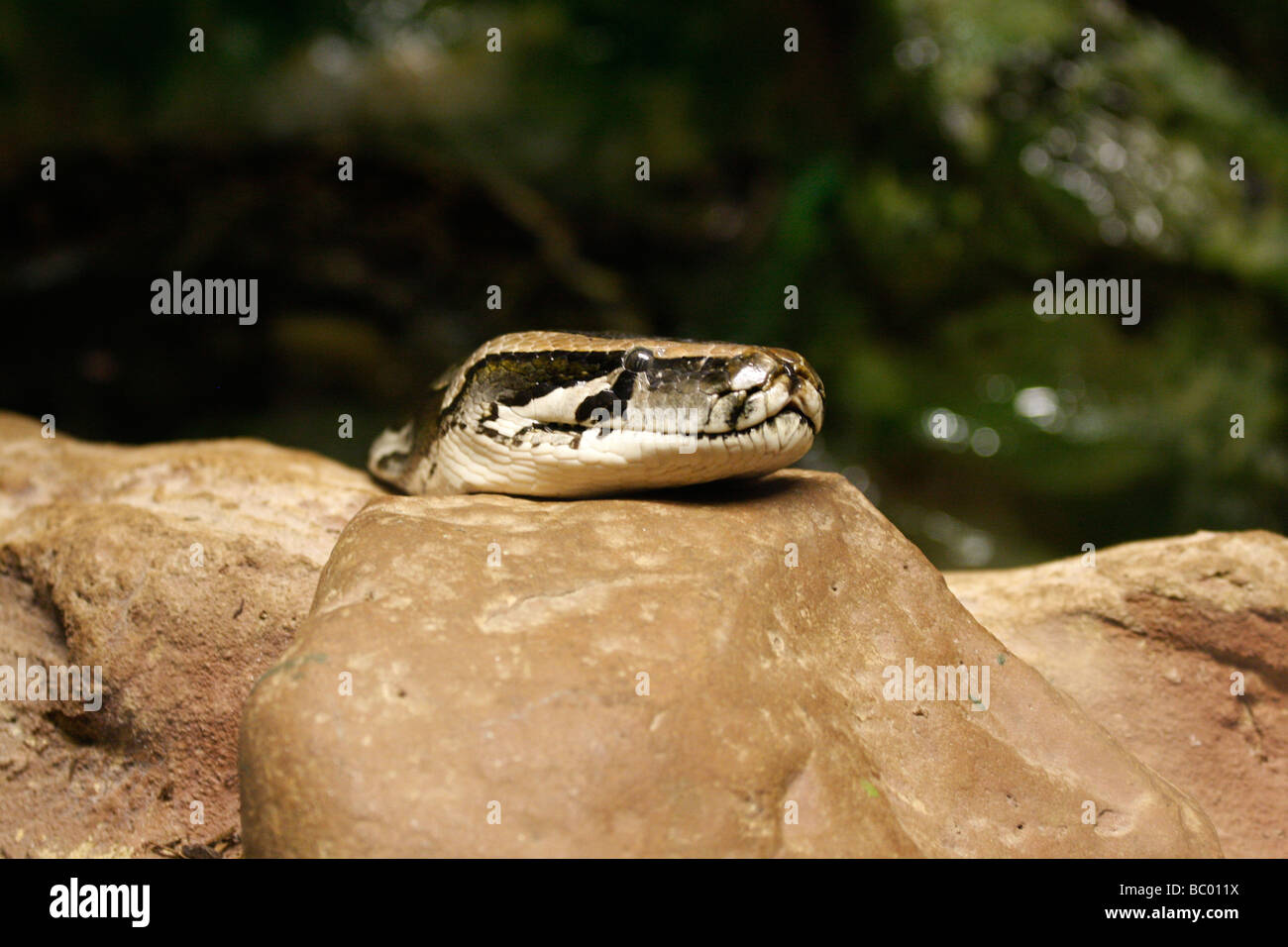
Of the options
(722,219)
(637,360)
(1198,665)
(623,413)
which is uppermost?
(722,219)

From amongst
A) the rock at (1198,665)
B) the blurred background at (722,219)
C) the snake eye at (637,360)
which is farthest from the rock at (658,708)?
the blurred background at (722,219)

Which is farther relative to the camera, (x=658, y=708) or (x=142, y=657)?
(x=142, y=657)

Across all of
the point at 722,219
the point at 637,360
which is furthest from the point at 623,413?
the point at 722,219

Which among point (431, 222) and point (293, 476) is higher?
point (431, 222)

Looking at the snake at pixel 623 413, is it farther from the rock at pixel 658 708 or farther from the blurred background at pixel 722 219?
the blurred background at pixel 722 219

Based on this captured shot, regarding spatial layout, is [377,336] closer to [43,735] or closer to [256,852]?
[43,735]

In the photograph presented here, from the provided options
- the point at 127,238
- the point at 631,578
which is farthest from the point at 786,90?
the point at 631,578

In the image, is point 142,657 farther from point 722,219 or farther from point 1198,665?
point 722,219

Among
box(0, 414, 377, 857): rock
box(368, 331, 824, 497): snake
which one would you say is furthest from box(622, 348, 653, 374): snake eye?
A: box(0, 414, 377, 857): rock
